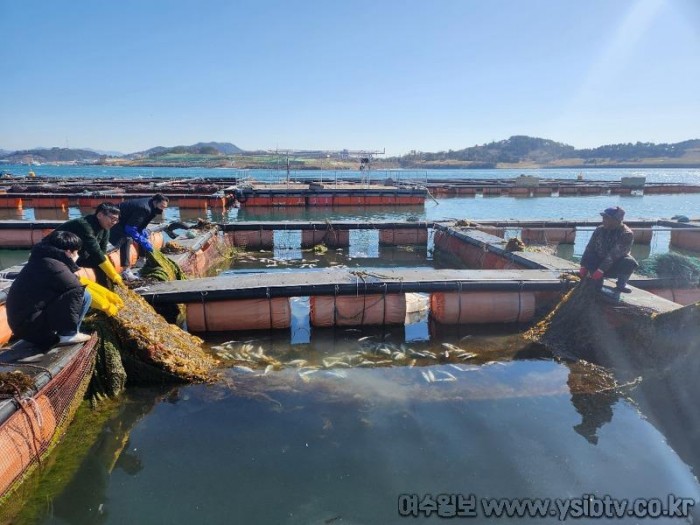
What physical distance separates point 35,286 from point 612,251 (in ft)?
32.0

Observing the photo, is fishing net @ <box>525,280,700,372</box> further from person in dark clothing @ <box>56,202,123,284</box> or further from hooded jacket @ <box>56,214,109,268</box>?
hooded jacket @ <box>56,214,109,268</box>

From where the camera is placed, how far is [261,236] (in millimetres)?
20156

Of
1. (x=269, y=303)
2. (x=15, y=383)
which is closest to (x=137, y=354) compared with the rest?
(x=15, y=383)

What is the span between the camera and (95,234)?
745cm

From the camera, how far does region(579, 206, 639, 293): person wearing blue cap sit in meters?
8.53

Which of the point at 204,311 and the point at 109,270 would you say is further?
the point at 204,311

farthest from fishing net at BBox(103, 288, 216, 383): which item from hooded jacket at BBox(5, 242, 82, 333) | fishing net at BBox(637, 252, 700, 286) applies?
fishing net at BBox(637, 252, 700, 286)

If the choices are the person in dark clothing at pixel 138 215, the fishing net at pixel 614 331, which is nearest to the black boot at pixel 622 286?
the fishing net at pixel 614 331

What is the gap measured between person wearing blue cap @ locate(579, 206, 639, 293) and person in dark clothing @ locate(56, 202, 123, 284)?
9.00 m

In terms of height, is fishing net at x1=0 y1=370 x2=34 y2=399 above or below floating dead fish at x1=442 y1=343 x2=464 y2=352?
above

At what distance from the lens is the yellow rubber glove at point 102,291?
6.32m

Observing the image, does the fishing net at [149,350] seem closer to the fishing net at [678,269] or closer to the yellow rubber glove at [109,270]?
the yellow rubber glove at [109,270]

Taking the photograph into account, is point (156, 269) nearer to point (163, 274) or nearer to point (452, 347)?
point (163, 274)

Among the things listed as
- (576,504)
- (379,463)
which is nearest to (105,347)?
(379,463)
